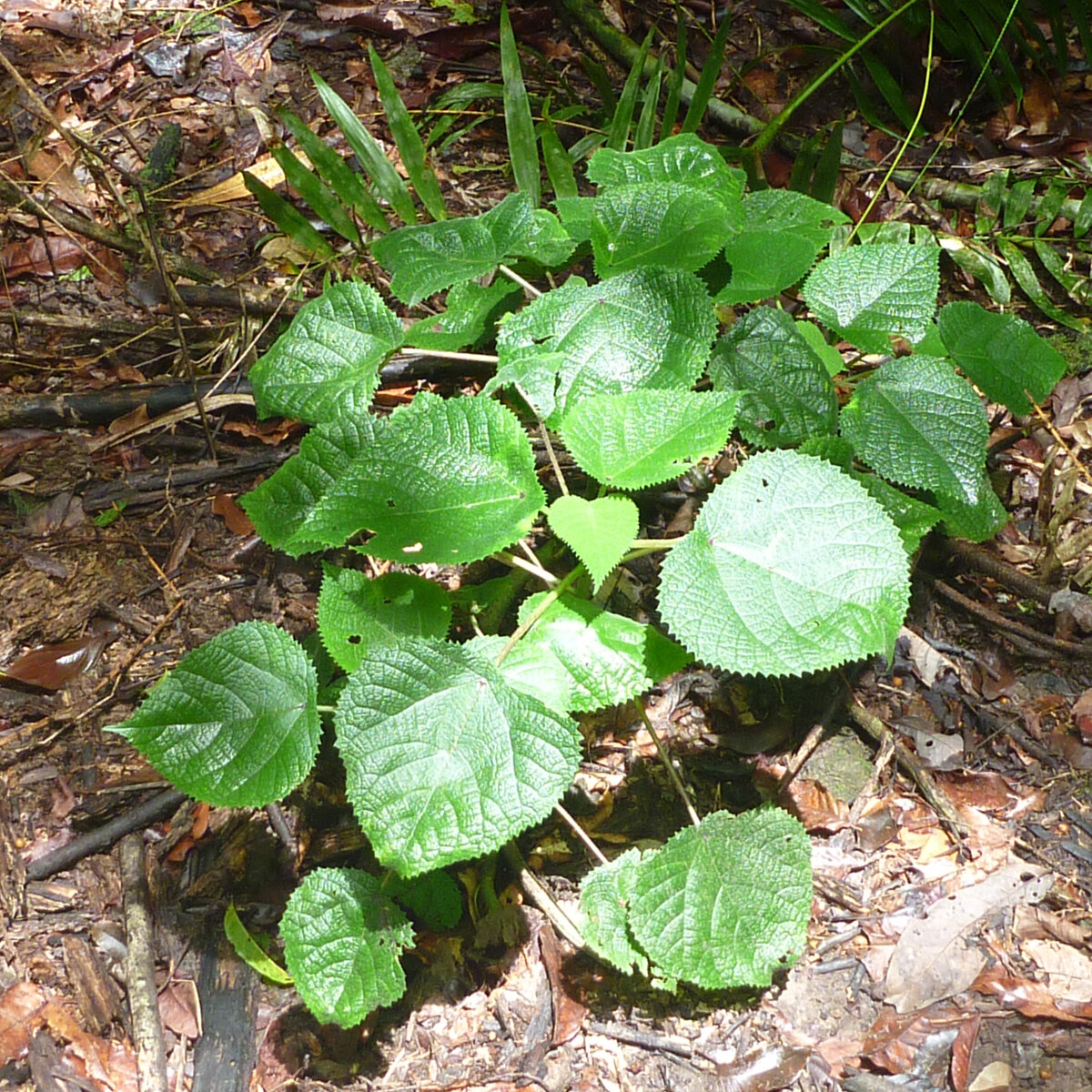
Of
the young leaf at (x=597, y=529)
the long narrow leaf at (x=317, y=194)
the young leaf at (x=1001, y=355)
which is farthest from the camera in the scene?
the long narrow leaf at (x=317, y=194)

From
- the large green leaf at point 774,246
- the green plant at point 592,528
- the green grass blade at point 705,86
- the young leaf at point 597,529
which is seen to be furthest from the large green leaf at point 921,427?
the green grass blade at point 705,86

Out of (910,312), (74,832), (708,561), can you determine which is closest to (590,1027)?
(708,561)

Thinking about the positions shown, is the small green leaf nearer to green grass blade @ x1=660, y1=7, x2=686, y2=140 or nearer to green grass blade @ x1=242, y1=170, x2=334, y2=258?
green grass blade @ x1=242, y1=170, x2=334, y2=258

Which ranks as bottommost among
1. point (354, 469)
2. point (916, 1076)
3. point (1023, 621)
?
point (916, 1076)

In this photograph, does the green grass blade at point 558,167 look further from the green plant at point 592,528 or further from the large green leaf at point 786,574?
the large green leaf at point 786,574

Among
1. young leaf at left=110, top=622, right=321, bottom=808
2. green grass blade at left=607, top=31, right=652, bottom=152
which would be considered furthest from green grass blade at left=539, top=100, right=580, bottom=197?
young leaf at left=110, top=622, right=321, bottom=808

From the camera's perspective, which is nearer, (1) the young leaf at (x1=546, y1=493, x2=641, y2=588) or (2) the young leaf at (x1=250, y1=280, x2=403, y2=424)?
(1) the young leaf at (x1=546, y1=493, x2=641, y2=588)

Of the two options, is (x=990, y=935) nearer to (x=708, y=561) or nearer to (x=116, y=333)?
(x=708, y=561)
